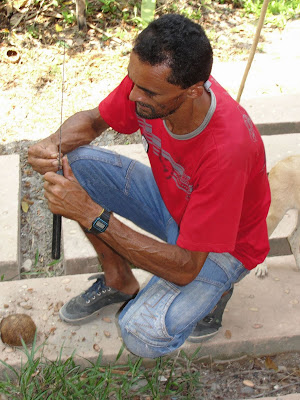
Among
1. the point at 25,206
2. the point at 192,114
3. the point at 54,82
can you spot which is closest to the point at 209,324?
the point at 192,114

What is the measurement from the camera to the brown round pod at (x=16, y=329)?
8.66 ft

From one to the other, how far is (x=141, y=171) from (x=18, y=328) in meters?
1.03

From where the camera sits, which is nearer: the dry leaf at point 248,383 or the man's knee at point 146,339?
the man's knee at point 146,339

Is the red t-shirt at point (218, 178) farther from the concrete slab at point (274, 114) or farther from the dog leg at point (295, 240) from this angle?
the concrete slab at point (274, 114)

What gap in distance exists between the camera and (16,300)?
2965mm

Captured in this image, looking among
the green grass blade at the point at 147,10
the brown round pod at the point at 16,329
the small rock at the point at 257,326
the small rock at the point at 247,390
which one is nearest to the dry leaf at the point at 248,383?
the small rock at the point at 247,390

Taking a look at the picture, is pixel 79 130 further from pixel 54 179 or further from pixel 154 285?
pixel 154 285

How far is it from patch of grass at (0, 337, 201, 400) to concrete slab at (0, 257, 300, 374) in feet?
0.19

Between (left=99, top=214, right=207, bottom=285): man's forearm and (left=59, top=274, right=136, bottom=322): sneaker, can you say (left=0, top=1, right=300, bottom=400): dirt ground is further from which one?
(left=99, top=214, right=207, bottom=285): man's forearm

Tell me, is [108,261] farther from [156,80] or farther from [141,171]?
[156,80]

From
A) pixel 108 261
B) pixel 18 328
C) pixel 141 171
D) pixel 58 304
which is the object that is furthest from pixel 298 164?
pixel 18 328

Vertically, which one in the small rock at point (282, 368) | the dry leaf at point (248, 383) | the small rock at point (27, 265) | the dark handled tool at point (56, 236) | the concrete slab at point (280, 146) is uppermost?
the dark handled tool at point (56, 236)

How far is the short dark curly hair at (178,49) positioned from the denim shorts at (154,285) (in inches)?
31.6

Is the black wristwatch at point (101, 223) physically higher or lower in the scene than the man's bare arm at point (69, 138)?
lower
